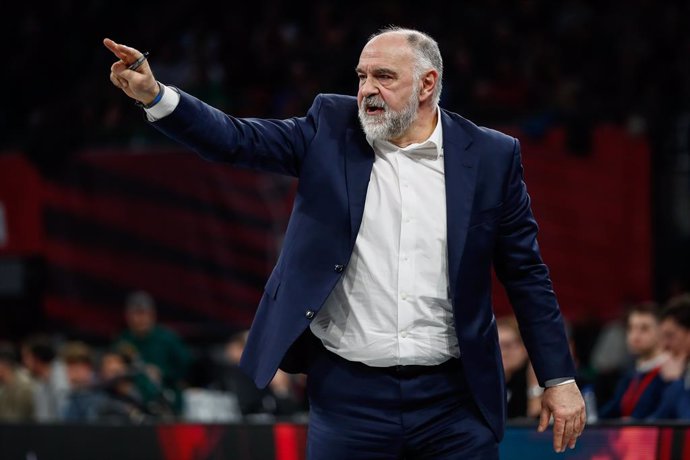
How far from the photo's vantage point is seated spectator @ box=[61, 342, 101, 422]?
322 inches

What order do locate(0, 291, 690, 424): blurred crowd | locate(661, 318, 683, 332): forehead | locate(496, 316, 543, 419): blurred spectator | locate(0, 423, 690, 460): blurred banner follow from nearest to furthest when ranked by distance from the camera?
locate(0, 423, 690, 460): blurred banner, locate(0, 291, 690, 424): blurred crowd, locate(661, 318, 683, 332): forehead, locate(496, 316, 543, 419): blurred spectator

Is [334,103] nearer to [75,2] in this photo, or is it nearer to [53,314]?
[53,314]

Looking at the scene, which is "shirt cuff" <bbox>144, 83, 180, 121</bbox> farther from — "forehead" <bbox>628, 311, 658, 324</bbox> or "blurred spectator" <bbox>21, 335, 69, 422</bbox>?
"blurred spectator" <bbox>21, 335, 69, 422</bbox>

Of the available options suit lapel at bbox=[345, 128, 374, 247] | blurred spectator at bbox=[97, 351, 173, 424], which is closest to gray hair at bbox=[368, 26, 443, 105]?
suit lapel at bbox=[345, 128, 374, 247]

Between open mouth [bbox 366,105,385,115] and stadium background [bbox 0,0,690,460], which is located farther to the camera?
stadium background [bbox 0,0,690,460]

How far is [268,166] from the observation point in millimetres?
3549

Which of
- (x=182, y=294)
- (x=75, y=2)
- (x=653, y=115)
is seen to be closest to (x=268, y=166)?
(x=653, y=115)

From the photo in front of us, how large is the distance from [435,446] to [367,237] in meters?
0.62

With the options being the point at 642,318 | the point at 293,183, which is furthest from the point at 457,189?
the point at 293,183

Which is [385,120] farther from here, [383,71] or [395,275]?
[395,275]

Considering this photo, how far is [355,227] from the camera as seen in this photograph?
350 cm

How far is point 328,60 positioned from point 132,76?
8.80m

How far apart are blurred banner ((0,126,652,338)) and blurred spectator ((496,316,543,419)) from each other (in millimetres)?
3297

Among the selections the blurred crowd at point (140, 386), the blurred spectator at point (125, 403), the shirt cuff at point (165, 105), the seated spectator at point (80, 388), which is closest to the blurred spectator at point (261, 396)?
the blurred crowd at point (140, 386)
